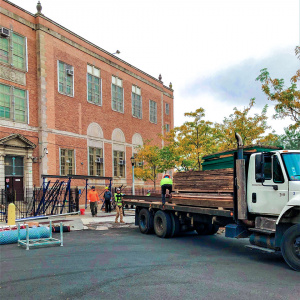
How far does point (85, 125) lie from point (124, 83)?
8.57 metres

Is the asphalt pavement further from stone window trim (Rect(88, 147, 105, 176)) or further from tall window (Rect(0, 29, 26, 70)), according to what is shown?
stone window trim (Rect(88, 147, 105, 176))

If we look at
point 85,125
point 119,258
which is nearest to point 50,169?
point 85,125

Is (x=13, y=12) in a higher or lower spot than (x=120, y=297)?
higher

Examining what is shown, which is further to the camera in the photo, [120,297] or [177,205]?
[177,205]

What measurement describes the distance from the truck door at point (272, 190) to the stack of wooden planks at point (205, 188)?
2.68ft

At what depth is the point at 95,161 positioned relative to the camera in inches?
1348

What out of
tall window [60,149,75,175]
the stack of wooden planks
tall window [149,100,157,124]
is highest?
tall window [149,100,157,124]

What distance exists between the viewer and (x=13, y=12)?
26188 mm

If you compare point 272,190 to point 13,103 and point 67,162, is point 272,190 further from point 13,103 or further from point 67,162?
point 67,162

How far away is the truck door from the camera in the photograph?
8492 millimetres

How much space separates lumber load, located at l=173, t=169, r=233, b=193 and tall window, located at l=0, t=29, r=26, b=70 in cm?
1873

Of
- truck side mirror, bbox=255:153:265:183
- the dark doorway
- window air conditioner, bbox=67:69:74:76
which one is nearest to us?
truck side mirror, bbox=255:153:265:183

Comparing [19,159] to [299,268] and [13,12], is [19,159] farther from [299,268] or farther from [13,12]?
[299,268]

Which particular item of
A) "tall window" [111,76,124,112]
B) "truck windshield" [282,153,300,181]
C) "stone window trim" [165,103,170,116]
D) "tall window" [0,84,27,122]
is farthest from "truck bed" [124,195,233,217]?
"stone window trim" [165,103,170,116]
